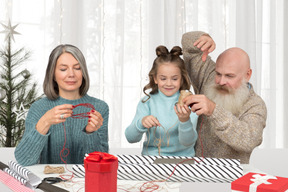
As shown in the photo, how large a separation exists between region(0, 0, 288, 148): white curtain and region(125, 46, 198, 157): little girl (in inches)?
53.2

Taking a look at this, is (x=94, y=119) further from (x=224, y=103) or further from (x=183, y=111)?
(x=224, y=103)

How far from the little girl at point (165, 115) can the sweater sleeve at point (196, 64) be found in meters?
0.18

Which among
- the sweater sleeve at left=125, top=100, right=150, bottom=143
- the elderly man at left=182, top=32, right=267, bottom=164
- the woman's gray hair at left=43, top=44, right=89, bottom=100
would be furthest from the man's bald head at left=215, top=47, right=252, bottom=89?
the woman's gray hair at left=43, top=44, right=89, bottom=100

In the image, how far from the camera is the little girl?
5.23ft

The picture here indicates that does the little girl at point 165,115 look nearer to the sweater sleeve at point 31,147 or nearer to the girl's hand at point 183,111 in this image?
the girl's hand at point 183,111

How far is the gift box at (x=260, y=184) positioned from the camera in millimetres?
880

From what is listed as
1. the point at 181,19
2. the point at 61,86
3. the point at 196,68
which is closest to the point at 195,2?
the point at 181,19

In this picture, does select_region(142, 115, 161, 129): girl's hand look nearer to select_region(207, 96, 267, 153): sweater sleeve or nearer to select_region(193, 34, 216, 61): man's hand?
select_region(207, 96, 267, 153): sweater sleeve

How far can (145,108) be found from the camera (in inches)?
65.7

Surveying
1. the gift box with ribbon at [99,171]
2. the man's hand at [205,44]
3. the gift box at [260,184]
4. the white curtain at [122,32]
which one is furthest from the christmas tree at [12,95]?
the gift box at [260,184]

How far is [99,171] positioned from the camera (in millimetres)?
984

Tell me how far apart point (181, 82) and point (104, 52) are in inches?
57.4

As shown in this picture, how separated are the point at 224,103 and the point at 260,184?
2.62 feet

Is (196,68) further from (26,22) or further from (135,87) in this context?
(26,22)
